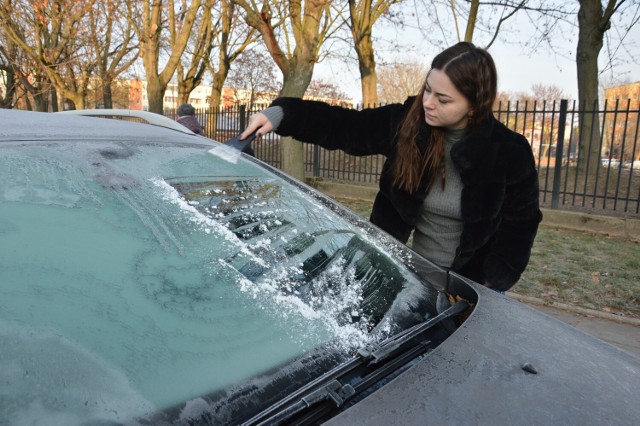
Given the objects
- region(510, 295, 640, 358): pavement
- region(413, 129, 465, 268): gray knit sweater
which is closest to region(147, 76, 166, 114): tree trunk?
region(510, 295, 640, 358): pavement

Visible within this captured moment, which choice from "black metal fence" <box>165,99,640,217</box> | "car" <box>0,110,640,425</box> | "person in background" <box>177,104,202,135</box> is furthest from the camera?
"black metal fence" <box>165,99,640,217</box>

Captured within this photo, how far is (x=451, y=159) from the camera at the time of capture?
6.78 ft

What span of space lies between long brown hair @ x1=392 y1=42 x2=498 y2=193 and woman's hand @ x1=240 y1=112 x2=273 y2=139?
0.54 meters

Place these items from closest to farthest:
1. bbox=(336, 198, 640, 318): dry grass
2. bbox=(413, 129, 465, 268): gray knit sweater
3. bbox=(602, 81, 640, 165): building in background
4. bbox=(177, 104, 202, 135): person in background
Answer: bbox=(413, 129, 465, 268): gray knit sweater < bbox=(336, 198, 640, 318): dry grass < bbox=(177, 104, 202, 135): person in background < bbox=(602, 81, 640, 165): building in background

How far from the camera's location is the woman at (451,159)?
1.96 meters

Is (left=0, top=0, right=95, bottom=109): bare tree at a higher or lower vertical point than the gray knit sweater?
higher

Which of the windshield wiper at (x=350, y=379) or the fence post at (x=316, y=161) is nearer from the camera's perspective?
the windshield wiper at (x=350, y=379)

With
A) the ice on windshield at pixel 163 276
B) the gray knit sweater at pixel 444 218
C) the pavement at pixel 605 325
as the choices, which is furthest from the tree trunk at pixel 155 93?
the ice on windshield at pixel 163 276

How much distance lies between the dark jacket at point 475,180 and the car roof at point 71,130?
1.74 feet

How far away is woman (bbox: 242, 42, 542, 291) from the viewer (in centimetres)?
196

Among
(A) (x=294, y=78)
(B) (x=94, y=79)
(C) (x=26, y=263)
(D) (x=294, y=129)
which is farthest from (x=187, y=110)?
(B) (x=94, y=79)

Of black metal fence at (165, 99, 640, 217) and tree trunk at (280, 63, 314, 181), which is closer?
black metal fence at (165, 99, 640, 217)

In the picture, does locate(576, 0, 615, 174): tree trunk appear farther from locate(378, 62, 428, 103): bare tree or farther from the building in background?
locate(378, 62, 428, 103): bare tree

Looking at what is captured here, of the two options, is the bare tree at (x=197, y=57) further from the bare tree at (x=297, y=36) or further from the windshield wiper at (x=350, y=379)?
the windshield wiper at (x=350, y=379)
